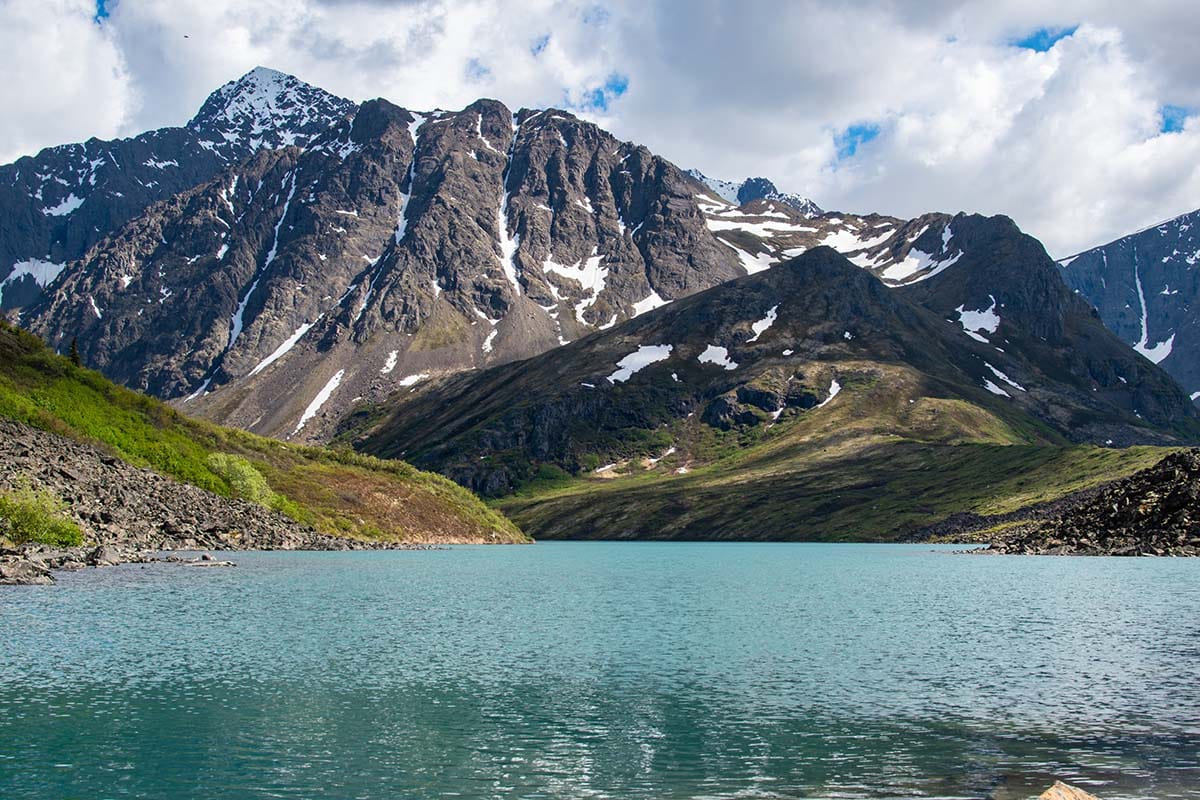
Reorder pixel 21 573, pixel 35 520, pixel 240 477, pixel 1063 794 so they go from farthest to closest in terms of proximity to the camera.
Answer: pixel 240 477, pixel 35 520, pixel 21 573, pixel 1063 794

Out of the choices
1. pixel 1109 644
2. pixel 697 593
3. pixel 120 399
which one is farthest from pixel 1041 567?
pixel 120 399

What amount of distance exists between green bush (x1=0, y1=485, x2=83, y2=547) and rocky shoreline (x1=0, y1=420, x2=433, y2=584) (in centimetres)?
181

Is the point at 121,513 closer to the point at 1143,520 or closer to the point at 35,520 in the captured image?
the point at 35,520

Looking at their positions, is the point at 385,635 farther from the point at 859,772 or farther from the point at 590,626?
the point at 859,772

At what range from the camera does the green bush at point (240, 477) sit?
164125 mm

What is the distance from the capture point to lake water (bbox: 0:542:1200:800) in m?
31.3

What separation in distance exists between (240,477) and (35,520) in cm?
5819

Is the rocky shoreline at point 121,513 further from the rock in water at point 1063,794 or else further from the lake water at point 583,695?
the rock in water at point 1063,794

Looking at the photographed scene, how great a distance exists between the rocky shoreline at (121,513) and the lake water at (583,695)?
71.9 ft

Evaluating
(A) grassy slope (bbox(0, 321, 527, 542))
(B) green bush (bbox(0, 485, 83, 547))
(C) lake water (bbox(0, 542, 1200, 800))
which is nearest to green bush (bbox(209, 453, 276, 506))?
(A) grassy slope (bbox(0, 321, 527, 542))

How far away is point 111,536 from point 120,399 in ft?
188

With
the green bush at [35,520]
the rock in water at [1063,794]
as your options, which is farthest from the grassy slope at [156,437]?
the rock in water at [1063,794]

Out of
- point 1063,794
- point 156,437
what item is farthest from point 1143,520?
point 156,437

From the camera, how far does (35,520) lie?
106438 mm
